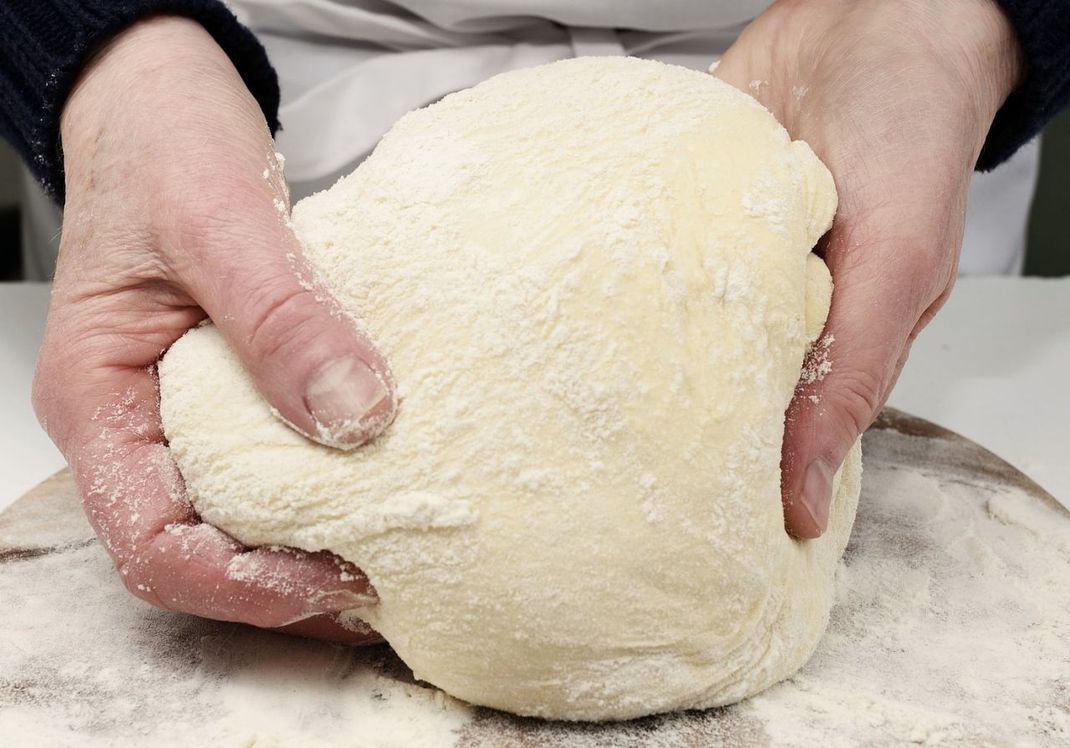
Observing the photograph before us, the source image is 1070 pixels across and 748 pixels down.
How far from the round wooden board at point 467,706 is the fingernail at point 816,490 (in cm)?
20

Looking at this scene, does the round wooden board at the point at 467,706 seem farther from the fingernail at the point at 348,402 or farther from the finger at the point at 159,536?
the fingernail at the point at 348,402

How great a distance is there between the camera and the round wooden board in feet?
3.56

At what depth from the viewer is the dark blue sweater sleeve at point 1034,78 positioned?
1.58 m

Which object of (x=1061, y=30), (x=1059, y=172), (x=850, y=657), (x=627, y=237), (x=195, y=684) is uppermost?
(x=627, y=237)

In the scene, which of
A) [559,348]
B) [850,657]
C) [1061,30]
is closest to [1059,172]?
[1061,30]

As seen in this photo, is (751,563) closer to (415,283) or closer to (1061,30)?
(415,283)

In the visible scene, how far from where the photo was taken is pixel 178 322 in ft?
4.07

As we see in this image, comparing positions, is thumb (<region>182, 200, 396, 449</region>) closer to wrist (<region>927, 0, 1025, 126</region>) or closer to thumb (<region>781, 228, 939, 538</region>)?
thumb (<region>781, 228, 939, 538</region>)

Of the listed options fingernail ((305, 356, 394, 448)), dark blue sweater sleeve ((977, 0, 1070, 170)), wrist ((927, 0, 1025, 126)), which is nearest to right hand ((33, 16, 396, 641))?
fingernail ((305, 356, 394, 448))

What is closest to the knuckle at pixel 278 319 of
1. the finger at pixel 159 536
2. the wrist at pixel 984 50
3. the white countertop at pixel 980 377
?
the finger at pixel 159 536

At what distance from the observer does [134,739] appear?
106 cm

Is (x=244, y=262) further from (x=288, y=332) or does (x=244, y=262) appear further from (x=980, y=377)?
(x=980, y=377)

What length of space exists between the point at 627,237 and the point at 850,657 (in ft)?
1.93

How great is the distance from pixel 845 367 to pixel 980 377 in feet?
3.60
